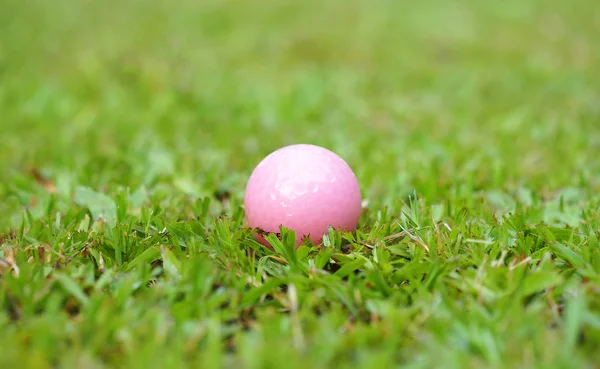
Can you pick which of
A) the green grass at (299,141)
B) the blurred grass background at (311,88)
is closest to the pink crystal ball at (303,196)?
the green grass at (299,141)

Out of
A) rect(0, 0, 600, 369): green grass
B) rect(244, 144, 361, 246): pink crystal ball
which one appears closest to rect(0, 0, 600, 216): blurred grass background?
rect(0, 0, 600, 369): green grass

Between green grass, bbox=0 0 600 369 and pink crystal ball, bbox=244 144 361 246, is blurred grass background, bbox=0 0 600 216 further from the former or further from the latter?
pink crystal ball, bbox=244 144 361 246

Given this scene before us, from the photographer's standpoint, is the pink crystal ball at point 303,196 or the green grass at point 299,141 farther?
the pink crystal ball at point 303,196

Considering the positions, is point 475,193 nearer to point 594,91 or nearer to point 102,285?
point 102,285

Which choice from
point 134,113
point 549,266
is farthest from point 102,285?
point 134,113

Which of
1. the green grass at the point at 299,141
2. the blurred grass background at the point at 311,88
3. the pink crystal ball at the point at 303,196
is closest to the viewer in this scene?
the green grass at the point at 299,141

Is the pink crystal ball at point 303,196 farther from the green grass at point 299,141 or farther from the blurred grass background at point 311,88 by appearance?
the blurred grass background at point 311,88

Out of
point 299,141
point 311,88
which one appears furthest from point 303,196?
point 311,88

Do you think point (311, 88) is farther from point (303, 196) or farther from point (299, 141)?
point (303, 196)
